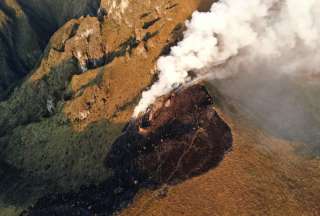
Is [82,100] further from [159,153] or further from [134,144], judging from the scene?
[159,153]

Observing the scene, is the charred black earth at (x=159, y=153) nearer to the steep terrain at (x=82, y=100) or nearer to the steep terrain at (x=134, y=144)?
the steep terrain at (x=134, y=144)

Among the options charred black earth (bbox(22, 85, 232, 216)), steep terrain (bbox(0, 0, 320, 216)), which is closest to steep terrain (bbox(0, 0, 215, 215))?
steep terrain (bbox(0, 0, 320, 216))

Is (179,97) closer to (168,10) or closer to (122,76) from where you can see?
(122,76)

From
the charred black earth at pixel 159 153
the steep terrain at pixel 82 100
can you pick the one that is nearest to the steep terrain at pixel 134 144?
the charred black earth at pixel 159 153

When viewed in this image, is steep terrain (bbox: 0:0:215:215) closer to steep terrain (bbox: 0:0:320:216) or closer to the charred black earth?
steep terrain (bbox: 0:0:320:216)

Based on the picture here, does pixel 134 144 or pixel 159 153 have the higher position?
pixel 134 144

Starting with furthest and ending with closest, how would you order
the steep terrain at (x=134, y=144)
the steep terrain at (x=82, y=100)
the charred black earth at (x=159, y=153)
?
the steep terrain at (x=82, y=100) < the charred black earth at (x=159, y=153) < the steep terrain at (x=134, y=144)

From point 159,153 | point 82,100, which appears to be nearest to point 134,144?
point 159,153
